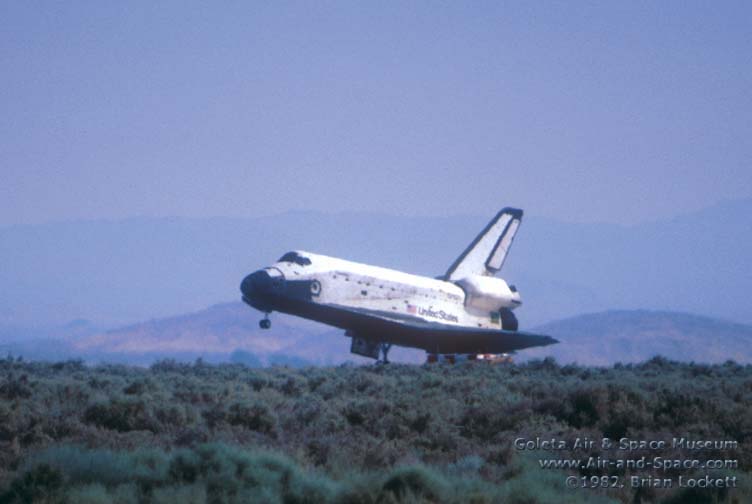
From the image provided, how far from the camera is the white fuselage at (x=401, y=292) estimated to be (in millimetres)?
43000

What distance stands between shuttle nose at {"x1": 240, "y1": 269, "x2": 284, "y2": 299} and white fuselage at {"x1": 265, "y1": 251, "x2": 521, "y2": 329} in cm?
23

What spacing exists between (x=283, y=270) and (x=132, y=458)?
1120 inches

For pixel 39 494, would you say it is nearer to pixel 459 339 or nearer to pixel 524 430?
pixel 524 430

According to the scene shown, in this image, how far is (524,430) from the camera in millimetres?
20109

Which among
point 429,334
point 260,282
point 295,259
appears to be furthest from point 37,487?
point 429,334

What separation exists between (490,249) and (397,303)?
10.9m

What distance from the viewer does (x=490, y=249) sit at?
5469 centimetres

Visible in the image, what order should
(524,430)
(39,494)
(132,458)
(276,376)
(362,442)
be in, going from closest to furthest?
1. (39,494)
2. (132,458)
3. (362,442)
4. (524,430)
5. (276,376)

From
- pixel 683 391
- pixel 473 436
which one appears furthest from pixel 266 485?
pixel 683 391

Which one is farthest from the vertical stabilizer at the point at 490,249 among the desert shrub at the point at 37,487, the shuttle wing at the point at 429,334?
the desert shrub at the point at 37,487

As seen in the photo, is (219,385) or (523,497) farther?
(219,385)

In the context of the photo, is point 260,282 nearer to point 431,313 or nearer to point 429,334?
point 429,334

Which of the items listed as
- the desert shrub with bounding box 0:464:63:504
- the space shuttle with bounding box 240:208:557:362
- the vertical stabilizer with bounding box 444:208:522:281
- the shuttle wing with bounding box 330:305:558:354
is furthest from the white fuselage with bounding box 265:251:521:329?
the desert shrub with bounding box 0:464:63:504

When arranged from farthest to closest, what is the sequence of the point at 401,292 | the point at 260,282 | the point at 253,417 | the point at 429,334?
the point at 429,334 < the point at 401,292 < the point at 260,282 < the point at 253,417
